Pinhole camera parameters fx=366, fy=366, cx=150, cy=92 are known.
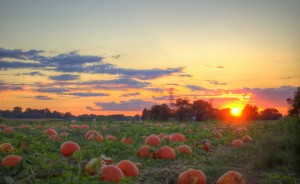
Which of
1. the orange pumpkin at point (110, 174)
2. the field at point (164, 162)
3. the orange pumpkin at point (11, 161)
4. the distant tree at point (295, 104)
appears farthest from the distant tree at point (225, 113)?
the orange pumpkin at point (110, 174)

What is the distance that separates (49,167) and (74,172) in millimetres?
793

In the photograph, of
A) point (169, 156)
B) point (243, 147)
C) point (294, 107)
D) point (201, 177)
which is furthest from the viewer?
point (294, 107)

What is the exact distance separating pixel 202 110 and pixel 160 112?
4907 mm

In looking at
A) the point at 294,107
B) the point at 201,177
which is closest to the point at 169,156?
the point at 201,177

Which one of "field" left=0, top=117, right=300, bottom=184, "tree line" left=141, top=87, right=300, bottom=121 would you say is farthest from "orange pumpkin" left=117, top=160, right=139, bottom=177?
"tree line" left=141, top=87, right=300, bottom=121

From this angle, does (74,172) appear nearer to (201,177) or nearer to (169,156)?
(201,177)

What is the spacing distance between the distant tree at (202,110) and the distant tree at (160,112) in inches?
126

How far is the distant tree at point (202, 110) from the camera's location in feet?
138

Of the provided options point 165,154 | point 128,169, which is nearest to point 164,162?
point 165,154

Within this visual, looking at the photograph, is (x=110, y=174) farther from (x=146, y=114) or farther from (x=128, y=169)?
(x=146, y=114)

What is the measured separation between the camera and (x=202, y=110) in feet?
139

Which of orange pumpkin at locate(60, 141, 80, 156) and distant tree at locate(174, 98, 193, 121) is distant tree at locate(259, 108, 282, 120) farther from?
orange pumpkin at locate(60, 141, 80, 156)

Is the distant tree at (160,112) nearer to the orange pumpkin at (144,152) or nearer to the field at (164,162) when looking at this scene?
the field at (164,162)

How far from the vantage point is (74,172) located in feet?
20.5
